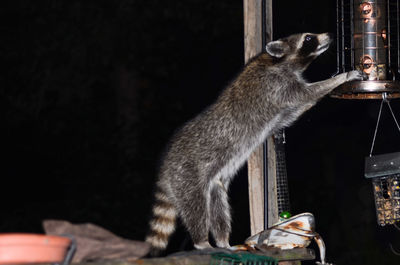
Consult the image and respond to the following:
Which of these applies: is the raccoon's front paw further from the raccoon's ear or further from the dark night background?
the dark night background

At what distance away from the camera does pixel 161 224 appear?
506 centimetres

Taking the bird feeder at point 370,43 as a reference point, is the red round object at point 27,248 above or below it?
below

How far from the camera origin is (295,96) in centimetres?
532

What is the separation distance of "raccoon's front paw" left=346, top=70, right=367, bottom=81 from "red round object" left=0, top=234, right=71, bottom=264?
8.76 feet

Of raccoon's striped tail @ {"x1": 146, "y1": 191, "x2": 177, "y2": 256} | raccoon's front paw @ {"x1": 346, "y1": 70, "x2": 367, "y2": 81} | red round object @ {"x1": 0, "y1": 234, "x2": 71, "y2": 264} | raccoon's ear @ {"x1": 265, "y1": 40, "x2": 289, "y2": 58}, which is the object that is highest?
raccoon's ear @ {"x1": 265, "y1": 40, "x2": 289, "y2": 58}

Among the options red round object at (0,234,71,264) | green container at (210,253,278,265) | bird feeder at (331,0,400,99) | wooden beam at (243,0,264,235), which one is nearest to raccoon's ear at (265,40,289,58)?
wooden beam at (243,0,264,235)

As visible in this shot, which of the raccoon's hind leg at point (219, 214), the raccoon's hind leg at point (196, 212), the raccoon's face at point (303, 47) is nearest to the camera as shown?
the raccoon's hind leg at point (196, 212)

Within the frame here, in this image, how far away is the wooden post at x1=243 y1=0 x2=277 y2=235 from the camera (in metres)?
5.07

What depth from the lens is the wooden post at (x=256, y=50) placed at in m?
5.07

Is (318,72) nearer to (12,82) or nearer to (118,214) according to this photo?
(118,214)

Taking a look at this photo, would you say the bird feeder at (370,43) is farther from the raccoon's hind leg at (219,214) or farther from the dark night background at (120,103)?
the dark night background at (120,103)

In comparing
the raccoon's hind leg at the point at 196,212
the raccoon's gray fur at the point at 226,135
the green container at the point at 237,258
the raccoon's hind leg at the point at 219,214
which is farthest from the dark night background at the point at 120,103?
the green container at the point at 237,258

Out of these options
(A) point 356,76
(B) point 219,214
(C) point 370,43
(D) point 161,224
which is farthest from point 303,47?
(D) point 161,224

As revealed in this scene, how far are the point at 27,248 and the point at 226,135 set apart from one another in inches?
98.9
